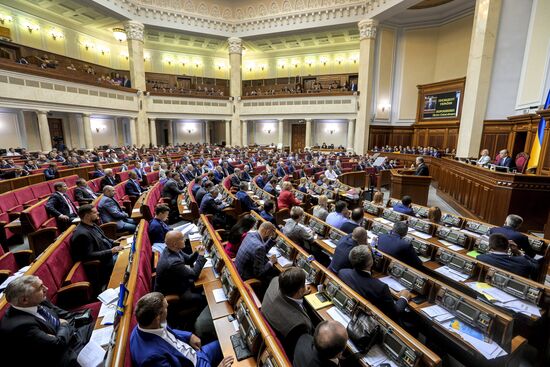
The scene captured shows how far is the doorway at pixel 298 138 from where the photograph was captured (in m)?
22.2

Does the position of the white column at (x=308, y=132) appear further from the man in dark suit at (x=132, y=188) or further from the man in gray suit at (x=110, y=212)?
the man in gray suit at (x=110, y=212)

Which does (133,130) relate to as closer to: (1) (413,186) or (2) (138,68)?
(2) (138,68)

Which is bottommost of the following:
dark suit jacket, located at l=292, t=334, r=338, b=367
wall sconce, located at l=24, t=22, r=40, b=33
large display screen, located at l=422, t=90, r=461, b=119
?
dark suit jacket, located at l=292, t=334, r=338, b=367

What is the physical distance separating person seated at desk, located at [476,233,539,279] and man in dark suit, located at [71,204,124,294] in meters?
4.37

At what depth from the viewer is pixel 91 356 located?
1.95 metres

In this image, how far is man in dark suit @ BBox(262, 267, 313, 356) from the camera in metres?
1.97

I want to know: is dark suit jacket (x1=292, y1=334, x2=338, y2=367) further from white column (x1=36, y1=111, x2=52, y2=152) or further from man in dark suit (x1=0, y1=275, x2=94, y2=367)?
white column (x1=36, y1=111, x2=52, y2=152)

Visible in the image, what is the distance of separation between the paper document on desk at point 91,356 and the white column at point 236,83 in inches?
775

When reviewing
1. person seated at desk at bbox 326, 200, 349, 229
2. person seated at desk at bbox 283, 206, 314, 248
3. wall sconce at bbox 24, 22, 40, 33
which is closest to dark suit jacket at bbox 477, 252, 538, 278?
person seated at desk at bbox 326, 200, 349, 229

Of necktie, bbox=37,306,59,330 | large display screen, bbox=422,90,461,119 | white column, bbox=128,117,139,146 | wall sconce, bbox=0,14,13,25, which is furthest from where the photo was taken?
white column, bbox=128,117,139,146

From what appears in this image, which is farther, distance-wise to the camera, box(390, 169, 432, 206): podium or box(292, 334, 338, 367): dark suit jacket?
box(390, 169, 432, 206): podium

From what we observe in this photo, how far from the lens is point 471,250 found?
12.0ft

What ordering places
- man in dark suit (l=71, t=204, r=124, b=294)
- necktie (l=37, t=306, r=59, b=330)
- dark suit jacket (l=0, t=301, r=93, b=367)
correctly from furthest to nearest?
1. man in dark suit (l=71, t=204, r=124, b=294)
2. necktie (l=37, t=306, r=59, b=330)
3. dark suit jacket (l=0, t=301, r=93, b=367)

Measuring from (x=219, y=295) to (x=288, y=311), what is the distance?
0.92 m
